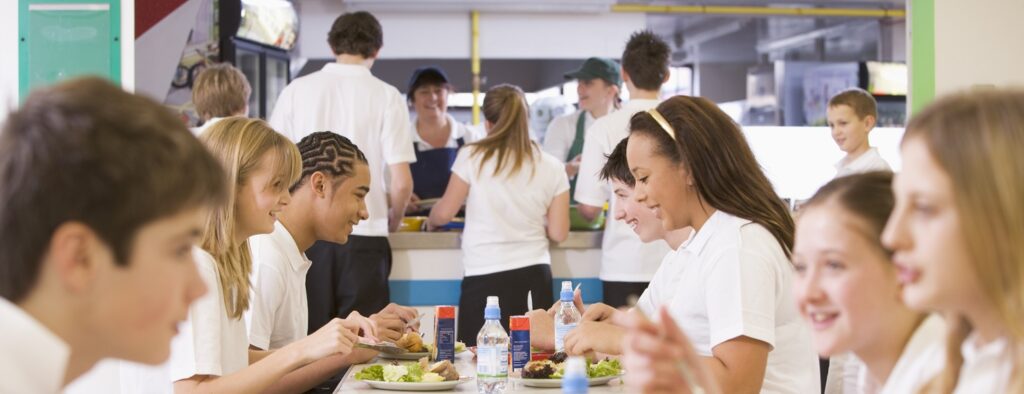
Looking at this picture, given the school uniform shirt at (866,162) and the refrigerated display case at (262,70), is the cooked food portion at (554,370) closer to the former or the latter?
the school uniform shirt at (866,162)

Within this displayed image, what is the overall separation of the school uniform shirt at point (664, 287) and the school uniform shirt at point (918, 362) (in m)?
1.14

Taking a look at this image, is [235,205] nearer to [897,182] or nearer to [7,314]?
[7,314]

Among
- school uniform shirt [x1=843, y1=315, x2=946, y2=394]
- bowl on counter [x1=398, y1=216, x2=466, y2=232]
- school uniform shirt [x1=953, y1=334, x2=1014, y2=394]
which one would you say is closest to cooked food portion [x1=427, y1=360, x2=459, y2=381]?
school uniform shirt [x1=843, y1=315, x2=946, y2=394]

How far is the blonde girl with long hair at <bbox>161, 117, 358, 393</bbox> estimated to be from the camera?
2387mm

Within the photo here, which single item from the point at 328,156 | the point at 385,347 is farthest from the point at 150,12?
the point at 385,347

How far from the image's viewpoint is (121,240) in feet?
3.89

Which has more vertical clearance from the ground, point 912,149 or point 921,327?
point 912,149

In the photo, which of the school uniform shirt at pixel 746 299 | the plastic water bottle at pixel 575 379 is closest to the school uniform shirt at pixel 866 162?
the school uniform shirt at pixel 746 299

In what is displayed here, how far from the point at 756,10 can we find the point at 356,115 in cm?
585

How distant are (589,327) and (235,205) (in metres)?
0.84

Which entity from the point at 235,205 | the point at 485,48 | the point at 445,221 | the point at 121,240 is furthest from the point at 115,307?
the point at 485,48

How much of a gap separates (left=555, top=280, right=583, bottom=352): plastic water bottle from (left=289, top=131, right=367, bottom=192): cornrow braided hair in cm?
77

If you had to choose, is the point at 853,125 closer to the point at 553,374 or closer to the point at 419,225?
the point at 419,225

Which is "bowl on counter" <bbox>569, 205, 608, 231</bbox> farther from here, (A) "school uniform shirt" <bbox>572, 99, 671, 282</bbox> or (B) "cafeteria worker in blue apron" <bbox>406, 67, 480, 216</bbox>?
(B) "cafeteria worker in blue apron" <bbox>406, 67, 480, 216</bbox>
